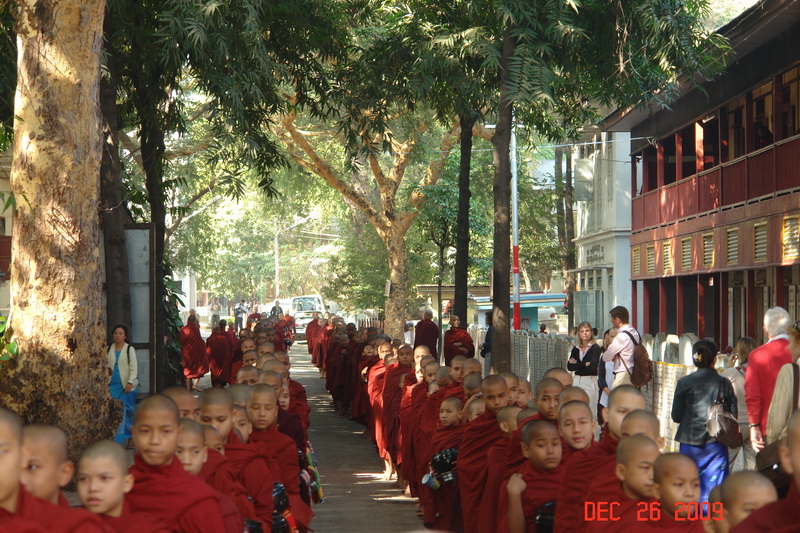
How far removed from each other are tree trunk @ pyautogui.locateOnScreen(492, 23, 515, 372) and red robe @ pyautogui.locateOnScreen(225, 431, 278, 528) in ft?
24.1

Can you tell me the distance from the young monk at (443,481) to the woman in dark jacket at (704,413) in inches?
74.3

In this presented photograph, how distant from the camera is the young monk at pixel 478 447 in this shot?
28.9 feet

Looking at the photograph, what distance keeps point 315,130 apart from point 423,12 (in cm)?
1806

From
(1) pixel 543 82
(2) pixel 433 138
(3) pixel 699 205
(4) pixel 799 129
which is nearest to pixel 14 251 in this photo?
(1) pixel 543 82

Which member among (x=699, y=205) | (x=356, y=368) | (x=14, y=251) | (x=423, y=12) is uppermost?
(x=423, y=12)

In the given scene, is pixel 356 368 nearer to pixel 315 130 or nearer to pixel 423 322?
pixel 423 322

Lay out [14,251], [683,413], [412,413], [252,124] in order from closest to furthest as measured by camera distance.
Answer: [683,413] → [14,251] → [412,413] → [252,124]

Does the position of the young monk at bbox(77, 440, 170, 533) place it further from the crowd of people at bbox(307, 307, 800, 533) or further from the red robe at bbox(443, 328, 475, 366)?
the red robe at bbox(443, 328, 475, 366)

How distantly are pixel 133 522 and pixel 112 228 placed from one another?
8.83 meters

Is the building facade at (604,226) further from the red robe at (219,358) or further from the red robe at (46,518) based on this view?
the red robe at (46,518)

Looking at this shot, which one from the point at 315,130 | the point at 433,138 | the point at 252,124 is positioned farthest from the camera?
the point at 433,138

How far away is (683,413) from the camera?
967 cm

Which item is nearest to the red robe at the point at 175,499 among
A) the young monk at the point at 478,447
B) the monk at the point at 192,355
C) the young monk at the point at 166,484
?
the young monk at the point at 166,484

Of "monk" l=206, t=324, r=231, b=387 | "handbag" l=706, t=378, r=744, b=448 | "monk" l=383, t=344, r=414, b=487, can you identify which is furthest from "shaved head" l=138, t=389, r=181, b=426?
"monk" l=206, t=324, r=231, b=387
